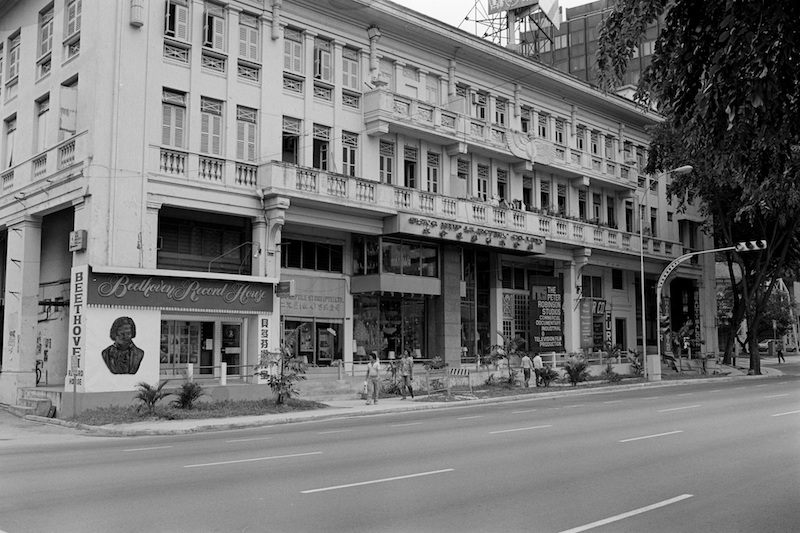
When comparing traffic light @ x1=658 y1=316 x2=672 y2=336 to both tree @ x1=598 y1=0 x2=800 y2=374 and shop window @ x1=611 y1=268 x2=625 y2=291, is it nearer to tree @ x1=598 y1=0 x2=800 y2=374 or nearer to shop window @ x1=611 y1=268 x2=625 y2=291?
shop window @ x1=611 y1=268 x2=625 y2=291

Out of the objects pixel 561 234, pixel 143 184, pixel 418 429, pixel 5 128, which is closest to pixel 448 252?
pixel 561 234

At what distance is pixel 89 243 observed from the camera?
2353 cm

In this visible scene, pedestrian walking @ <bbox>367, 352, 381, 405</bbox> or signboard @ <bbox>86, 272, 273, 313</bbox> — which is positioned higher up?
signboard @ <bbox>86, 272, 273, 313</bbox>

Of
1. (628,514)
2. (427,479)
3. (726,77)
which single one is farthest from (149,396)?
(726,77)

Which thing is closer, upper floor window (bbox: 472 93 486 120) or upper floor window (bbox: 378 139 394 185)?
upper floor window (bbox: 378 139 394 185)

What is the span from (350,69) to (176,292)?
1219cm

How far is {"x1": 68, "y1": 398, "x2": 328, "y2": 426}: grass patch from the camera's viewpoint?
70.6 ft

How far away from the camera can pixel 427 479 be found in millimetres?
10688

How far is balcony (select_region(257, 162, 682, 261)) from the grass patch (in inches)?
286

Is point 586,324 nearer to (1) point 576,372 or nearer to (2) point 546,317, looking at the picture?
(2) point 546,317

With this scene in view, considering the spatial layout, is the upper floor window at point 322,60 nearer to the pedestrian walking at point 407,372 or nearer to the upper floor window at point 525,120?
the pedestrian walking at point 407,372

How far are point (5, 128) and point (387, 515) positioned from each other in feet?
92.4

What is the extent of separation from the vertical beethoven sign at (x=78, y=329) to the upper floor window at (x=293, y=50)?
11.0 meters

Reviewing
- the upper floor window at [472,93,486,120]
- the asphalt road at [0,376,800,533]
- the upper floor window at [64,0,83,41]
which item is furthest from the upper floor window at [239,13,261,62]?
the asphalt road at [0,376,800,533]
